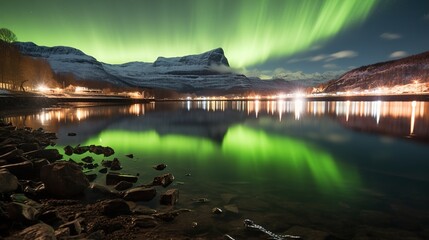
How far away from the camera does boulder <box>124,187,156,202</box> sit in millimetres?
14205

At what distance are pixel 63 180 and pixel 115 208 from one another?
3850 millimetres

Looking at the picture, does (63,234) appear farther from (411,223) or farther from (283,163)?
(283,163)

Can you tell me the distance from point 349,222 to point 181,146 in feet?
74.1

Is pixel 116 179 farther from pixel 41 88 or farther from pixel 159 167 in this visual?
pixel 41 88

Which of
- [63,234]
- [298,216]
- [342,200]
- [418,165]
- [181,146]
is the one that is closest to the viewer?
[63,234]

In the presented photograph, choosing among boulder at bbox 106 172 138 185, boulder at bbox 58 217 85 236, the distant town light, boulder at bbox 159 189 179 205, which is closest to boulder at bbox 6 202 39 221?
boulder at bbox 58 217 85 236

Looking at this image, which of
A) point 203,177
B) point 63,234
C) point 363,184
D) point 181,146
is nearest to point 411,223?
point 363,184

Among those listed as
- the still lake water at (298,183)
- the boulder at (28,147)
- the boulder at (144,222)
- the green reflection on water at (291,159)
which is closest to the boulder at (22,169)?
the still lake water at (298,183)

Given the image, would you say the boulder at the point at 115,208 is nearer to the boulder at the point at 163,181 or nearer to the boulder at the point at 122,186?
the boulder at the point at 122,186

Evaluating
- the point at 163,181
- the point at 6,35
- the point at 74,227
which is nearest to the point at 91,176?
the point at 163,181

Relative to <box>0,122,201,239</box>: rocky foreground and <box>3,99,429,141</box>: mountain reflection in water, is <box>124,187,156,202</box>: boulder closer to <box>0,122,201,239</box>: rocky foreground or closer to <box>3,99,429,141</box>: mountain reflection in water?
<box>0,122,201,239</box>: rocky foreground

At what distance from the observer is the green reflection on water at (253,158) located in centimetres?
1989

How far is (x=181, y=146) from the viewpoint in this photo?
33.2 meters

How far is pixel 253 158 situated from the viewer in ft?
87.4
